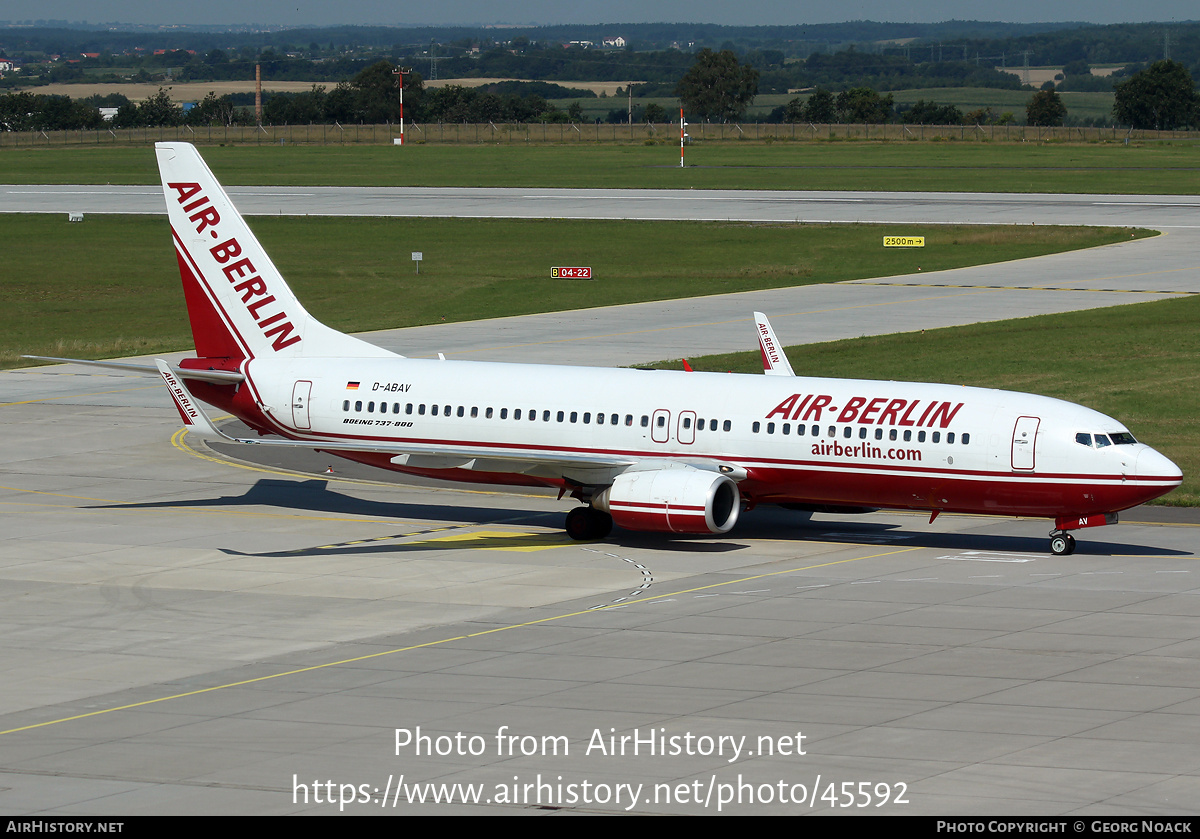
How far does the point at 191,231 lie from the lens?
4659cm

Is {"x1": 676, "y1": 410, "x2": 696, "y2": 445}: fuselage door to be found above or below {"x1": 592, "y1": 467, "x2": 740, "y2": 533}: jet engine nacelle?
above

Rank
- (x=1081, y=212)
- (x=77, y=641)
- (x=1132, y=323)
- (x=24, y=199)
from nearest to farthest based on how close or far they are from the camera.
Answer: (x=77, y=641)
(x=1132, y=323)
(x=1081, y=212)
(x=24, y=199)

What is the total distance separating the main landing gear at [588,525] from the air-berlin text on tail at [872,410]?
5089 millimetres

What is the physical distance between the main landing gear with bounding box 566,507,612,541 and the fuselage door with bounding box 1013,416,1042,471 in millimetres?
10348

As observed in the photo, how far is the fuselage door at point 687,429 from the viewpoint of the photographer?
40.8 metres

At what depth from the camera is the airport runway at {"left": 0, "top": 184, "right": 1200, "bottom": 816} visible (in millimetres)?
22578

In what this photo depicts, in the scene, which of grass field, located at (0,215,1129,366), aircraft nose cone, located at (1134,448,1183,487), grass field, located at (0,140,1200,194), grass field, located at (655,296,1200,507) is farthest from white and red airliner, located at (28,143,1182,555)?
grass field, located at (0,140,1200,194)

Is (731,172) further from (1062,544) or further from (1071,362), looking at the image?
(1062,544)

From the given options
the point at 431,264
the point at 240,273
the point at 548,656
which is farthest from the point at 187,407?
the point at 431,264

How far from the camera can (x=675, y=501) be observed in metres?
38.8

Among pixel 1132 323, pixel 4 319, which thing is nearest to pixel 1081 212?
pixel 1132 323

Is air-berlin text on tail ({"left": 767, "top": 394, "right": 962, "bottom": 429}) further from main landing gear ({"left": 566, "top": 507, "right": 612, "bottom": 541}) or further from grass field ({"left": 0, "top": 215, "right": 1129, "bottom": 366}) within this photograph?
grass field ({"left": 0, "top": 215, "right": 1129, "bottom": 366})

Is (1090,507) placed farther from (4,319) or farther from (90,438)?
(4,319)

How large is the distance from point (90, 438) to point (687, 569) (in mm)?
26209
